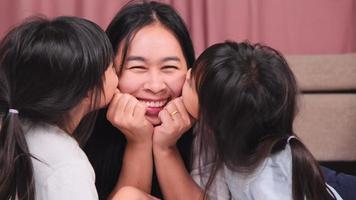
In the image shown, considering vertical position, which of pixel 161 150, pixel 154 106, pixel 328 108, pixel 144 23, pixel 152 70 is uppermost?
pixel 144 23

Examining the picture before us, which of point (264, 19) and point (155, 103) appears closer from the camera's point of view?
point (155, 103)

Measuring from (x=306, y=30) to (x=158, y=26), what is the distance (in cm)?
92

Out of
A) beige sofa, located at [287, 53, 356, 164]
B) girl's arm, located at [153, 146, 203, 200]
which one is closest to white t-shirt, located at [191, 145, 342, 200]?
girl's arm, located at [153, 146, 203, 200]

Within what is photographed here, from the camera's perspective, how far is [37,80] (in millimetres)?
1033

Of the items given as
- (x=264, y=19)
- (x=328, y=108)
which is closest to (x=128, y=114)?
(x=328, y=108)

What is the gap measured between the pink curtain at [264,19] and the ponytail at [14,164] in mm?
1168

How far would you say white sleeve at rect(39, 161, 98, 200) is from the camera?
952mm

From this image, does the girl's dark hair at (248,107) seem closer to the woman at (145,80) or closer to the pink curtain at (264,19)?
the woman at (145,80)

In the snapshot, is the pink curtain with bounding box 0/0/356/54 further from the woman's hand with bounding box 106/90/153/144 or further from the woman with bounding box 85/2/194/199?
the woman's hand with bounding box 106/90/153/144

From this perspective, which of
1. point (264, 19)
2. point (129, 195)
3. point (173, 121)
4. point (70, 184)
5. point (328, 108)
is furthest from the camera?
point (264, 19)

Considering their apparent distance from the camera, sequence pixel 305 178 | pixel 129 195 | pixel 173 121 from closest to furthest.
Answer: pixel 305 178, pixel 129 195, pixel 173 121

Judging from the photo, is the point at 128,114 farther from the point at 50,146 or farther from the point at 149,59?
the point at 50,146

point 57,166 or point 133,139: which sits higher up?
point 57,166

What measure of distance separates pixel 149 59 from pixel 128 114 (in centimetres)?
16
